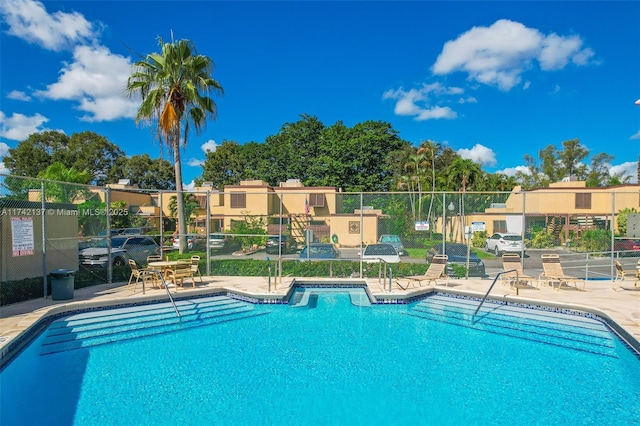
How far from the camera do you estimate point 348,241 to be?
18672 millimetres

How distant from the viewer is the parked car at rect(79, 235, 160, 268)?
14.8m

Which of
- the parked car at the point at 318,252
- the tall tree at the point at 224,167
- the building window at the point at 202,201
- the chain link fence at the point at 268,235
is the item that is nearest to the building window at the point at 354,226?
the chain link fence at the point at 268,235

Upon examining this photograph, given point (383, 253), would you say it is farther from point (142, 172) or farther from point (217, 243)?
point (142, 172)

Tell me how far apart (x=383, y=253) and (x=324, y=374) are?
834 centimetres

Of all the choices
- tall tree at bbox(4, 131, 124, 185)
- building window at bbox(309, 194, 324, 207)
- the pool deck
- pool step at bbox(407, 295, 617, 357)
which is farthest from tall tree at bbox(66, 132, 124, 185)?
pool step at bbox(407, 295, 617, 357)

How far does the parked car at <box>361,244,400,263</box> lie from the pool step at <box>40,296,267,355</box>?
5.34 m

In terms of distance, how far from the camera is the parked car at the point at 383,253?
1408 cm

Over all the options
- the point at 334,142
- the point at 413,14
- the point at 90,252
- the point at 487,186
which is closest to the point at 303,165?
the point at 334,142

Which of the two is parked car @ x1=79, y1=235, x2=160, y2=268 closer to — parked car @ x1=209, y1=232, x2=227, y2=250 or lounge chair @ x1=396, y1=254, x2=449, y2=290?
parked car @ x1=209, y1=232, x2=227, y2=250

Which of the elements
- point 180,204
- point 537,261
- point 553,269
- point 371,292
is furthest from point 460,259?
point 180,204

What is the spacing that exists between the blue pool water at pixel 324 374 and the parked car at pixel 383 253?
4.66 meters

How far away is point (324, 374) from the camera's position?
6328 mm

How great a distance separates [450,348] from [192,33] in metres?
15.5

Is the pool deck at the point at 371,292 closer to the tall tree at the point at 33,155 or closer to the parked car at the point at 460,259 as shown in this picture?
the parked car at the point at 460,259
